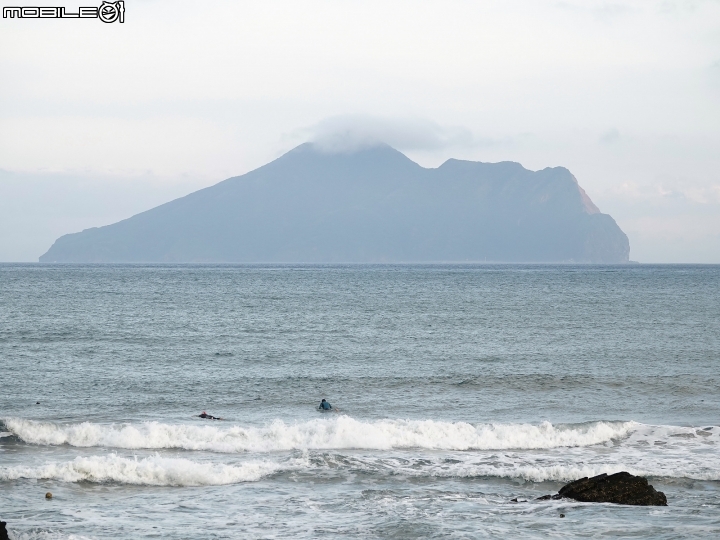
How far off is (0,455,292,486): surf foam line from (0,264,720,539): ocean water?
70 millimetres

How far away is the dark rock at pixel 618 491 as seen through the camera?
22.6m

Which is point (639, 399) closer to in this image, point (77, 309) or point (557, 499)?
point (557, 499)

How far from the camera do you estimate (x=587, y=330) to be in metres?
71.4

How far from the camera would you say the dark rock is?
74.2 ft

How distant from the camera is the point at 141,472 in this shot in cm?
2650

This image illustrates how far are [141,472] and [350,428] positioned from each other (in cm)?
929

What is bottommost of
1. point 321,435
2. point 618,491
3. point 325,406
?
point 321,435

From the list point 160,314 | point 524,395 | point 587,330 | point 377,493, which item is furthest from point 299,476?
point 160,314

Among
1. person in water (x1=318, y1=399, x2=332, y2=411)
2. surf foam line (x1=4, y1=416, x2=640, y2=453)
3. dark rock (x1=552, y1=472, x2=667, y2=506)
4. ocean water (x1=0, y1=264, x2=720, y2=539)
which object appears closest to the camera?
ocean water (x1=0, y1=264, x2=720, y2=539)

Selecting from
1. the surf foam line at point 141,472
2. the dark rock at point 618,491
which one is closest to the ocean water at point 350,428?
the surf foam line at point 141,472

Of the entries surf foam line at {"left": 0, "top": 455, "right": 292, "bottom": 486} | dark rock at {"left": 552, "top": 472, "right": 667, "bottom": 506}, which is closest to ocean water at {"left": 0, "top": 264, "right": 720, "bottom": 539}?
surf foam line at {"left": 0, "top": 455, "right": 292, "bottom": 486}

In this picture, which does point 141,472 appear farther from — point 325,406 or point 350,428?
point 325,406

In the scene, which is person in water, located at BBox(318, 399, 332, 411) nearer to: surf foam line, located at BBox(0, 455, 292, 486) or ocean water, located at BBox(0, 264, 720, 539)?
ocean water, located at BBox(0, 264, 720, 539)

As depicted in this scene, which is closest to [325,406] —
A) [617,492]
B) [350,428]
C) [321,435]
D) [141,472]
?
[350,428]
